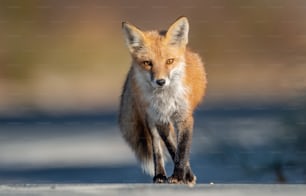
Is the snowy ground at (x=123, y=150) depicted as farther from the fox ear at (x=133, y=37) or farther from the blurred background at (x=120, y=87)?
the fox ear at (x=133, y=37)

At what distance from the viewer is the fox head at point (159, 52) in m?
6.50

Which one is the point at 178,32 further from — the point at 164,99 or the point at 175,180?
the point at 175,180

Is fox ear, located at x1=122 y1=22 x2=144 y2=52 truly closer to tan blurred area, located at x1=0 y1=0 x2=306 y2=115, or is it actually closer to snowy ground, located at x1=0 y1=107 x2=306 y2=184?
snowy ground, located at x1=0 y1=107 x2=306 y2=184

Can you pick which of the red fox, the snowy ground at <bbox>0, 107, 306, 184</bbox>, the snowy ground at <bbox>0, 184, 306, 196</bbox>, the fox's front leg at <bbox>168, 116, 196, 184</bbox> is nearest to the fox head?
the red fox

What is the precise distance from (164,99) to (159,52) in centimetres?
30

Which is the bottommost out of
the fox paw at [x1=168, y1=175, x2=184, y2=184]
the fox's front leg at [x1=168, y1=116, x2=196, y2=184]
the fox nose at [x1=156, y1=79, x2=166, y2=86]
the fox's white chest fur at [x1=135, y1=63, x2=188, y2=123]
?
the fox paw at [x1=168, y1=175, x2=184, y2=184]

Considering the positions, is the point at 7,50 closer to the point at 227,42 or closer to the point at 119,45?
the point at 119,45

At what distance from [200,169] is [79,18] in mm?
2405

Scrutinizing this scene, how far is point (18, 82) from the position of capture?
10.4m

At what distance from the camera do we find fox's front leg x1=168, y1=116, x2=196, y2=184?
661cm

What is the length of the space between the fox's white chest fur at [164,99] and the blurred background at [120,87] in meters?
1.22

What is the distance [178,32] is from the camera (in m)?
6.63

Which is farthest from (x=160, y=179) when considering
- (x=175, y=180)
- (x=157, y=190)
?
(x=157, y=190)

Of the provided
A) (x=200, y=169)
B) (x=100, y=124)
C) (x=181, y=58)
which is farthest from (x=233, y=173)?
(x=100, y=124)
